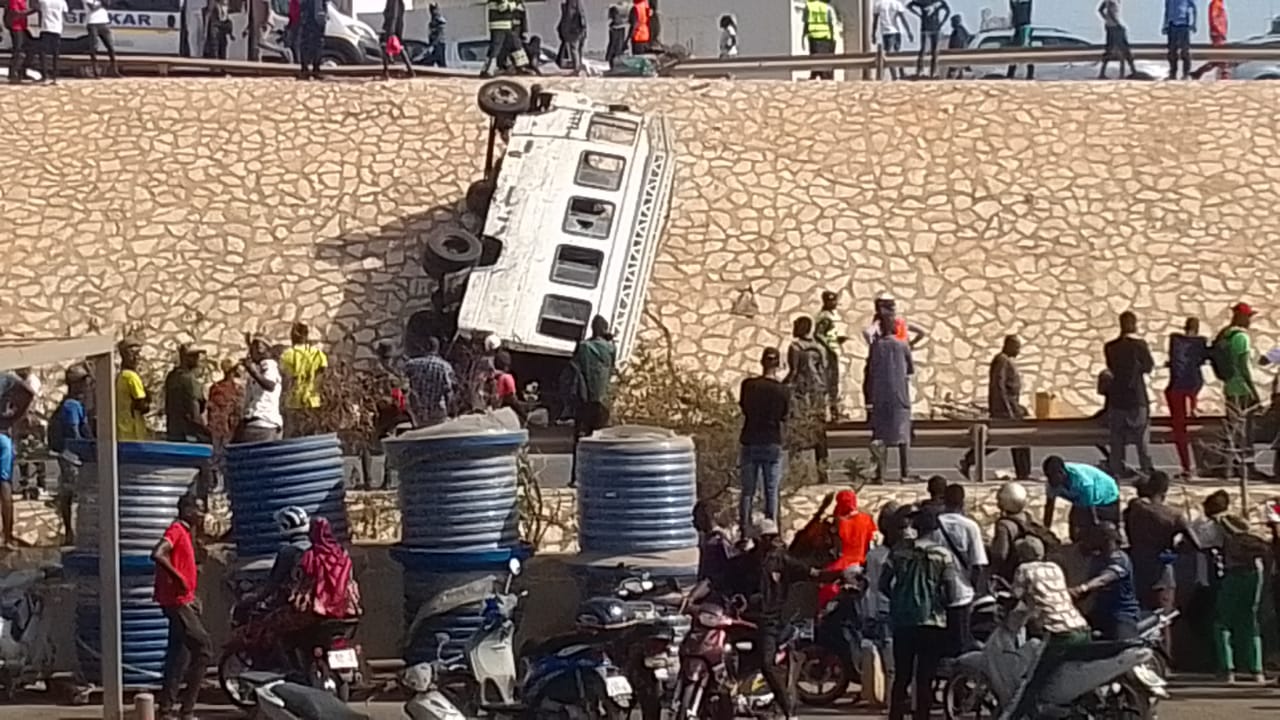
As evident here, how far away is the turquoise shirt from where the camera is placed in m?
11.1

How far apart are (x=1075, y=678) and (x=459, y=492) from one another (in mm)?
3805

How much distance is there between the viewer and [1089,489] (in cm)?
1110

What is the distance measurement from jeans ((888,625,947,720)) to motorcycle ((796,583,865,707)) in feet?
2.67

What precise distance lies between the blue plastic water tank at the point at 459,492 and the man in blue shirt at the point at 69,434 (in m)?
2.43

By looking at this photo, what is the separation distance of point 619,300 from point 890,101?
600 centimetres

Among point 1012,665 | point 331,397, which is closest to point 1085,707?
point 1012,665

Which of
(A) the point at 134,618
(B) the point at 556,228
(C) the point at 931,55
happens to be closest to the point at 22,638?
(A) the point at 134,618

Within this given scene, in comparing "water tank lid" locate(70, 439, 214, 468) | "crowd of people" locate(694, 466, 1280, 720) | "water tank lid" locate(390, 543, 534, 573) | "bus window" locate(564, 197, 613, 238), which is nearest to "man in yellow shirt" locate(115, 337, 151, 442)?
"water tank lid" locate(70, 439, 214, 468)

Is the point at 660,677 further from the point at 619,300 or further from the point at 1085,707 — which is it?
the point at 619,300

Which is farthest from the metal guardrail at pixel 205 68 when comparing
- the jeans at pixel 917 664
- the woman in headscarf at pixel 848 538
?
the jeans at pixel 917 664

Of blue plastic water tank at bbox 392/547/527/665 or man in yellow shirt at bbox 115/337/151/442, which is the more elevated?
man in yellow shirt at bbox 115/337/151/442

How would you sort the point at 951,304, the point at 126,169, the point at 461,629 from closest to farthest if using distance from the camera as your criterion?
the point at 461,629, the point at 951,304, the point at 126,169

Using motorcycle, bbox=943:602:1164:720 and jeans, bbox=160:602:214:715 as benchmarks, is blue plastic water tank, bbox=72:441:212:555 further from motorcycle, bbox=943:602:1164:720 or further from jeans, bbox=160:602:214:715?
motorcycle, bbox=943:602:1164:720

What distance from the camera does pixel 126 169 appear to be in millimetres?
24172
